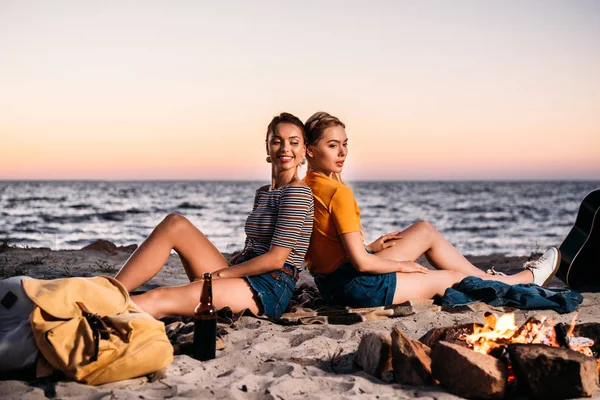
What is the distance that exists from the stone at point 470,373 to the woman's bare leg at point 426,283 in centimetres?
185

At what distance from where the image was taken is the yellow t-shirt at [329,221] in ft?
15.3

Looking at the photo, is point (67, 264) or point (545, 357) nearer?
point (545, 357)

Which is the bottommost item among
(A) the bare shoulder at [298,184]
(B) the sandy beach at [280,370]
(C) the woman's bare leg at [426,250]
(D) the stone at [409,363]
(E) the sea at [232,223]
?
(E) the sea at [232,223]

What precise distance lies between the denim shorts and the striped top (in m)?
0.09

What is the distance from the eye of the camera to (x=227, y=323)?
4.48m

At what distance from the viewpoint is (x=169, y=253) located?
477 centimetres

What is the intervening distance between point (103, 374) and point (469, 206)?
33620 mm

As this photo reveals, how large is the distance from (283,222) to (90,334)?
1768mm

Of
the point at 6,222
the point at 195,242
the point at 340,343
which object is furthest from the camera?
the point at 6,222

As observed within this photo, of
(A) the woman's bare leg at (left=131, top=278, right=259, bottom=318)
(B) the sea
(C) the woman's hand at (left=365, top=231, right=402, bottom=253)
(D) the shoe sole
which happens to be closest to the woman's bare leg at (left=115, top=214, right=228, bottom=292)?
(A) the woman's bare leg at (left=131, top=278, right=259, bottom=318)

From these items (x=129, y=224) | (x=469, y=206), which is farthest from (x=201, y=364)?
(x=469, y=206)

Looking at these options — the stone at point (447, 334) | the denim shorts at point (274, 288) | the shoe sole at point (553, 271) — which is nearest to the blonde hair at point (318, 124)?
the denim shorts at point (274, 288)

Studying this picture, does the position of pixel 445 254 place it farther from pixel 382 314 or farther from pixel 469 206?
pixel 469 206

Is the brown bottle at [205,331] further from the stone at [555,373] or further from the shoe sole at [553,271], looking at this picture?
the shoe sole at [553,271]
